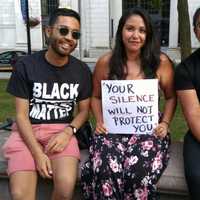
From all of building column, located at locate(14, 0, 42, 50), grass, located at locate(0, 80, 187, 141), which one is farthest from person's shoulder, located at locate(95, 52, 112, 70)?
building column, located at locate(14, 0, 42, 50)

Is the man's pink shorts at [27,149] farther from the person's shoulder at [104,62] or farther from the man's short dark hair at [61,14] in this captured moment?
the man's short dark hair at [61,14]

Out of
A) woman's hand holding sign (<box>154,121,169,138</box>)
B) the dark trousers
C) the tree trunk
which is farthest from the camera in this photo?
the tree trunk

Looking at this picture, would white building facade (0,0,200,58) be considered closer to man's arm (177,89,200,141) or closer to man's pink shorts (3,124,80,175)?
man's pink shorts (3,124,80,175)

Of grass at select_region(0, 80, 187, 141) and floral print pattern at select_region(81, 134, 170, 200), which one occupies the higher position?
floral print pattern at select_region(81, 134, 170, 200)

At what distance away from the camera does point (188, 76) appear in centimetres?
307

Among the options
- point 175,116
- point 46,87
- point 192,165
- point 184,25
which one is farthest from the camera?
point 184,25

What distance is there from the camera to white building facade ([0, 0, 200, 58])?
73.2 feet

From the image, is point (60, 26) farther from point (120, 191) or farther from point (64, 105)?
point (120, 191)

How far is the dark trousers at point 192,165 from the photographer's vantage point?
9.15ft

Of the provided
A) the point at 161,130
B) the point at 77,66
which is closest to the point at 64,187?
the point at 161,130

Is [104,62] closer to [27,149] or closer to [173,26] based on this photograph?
[27,149]

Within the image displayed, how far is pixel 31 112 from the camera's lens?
329cm

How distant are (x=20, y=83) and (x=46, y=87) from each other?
0.19 meters

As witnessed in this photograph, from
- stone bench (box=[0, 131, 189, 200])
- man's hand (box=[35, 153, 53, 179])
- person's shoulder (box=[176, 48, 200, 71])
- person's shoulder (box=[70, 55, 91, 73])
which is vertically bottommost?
stone bench (box=[0, 131, 189, 200])
